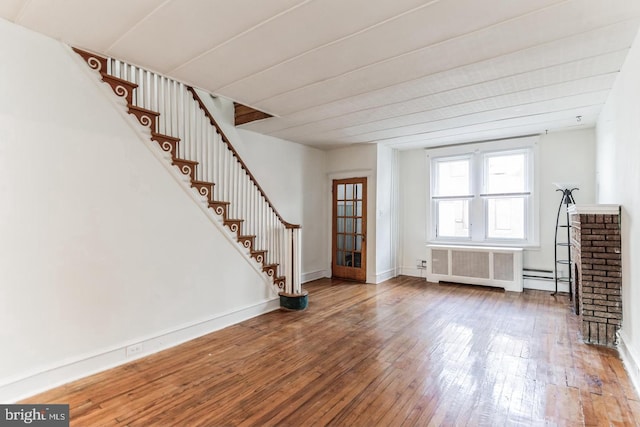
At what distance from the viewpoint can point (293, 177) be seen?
597 centimetres

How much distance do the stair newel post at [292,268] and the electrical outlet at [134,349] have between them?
1.88 metres

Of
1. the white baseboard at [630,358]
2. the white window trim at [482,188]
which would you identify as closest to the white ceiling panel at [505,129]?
the white window trim at [482,188]

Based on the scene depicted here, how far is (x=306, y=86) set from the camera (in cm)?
331

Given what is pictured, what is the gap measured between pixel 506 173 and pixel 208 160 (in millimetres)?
5143

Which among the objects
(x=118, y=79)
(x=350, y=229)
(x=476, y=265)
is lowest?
(x=476, y=265)

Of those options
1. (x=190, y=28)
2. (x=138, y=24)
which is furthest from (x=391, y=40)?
(x=138, y=24)

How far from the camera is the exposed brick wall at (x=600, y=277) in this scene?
3107mm

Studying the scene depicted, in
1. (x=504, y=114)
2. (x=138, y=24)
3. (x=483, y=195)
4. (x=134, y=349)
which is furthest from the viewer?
(x=483, y=195)

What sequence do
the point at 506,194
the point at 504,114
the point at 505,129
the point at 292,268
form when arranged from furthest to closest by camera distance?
the point at 506,194, the point at 505,129, the point at 292,268, the point at 504,114

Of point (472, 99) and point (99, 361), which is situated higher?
point (472, 99)

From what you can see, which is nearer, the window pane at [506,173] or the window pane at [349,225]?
the window pane at [506,173]

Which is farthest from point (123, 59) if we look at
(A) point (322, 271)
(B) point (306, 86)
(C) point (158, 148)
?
(A) point (322, 271)

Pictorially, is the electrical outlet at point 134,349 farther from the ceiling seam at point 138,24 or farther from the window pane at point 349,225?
the window pane at point 349,225

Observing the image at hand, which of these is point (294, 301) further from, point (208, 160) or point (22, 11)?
point (22, 11)
